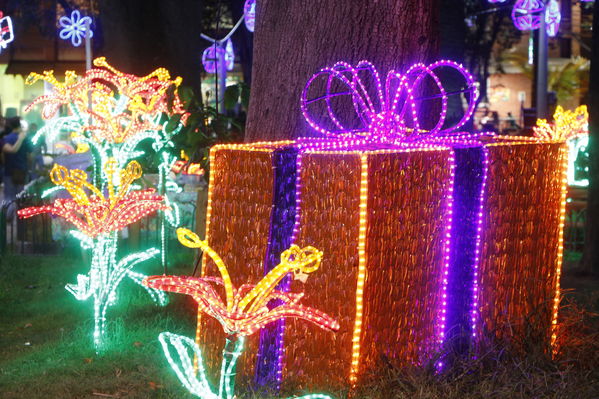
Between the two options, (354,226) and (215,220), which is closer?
(354,226)

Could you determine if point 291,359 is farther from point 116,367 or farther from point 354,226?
point 116,367

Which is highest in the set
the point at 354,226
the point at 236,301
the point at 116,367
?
the point at 354,226

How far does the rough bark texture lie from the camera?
6.47m

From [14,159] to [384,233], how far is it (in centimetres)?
1214

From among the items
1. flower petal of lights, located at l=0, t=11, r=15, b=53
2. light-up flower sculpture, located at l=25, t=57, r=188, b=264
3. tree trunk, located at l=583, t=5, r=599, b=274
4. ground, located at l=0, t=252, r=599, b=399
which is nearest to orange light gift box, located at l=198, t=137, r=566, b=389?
ground, located at l=0, t=252, r=599, b=399

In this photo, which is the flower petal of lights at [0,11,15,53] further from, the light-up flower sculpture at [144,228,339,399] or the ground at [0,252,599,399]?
the light-up flower sculpture at [144,228,339,399]

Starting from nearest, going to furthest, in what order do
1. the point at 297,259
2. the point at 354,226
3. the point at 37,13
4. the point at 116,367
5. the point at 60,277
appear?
the point at 297,259 → the point at 354,226 → the point at 116,367 → the point at 60,277 → the point at 37,13

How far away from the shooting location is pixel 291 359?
5.38 meters

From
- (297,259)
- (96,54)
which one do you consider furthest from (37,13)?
(297,259)

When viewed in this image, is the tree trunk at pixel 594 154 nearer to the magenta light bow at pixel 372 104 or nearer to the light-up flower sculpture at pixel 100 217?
the magenta light bow at pixel 372 104

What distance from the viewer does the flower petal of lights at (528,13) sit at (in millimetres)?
20312

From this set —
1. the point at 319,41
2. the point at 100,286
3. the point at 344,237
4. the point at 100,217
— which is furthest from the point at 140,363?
the point at 319,41

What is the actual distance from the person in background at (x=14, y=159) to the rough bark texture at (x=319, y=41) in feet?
33.1

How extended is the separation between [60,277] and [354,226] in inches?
258
